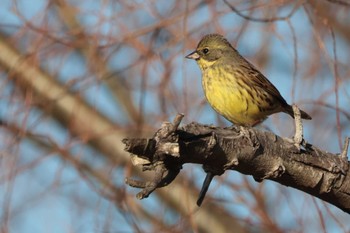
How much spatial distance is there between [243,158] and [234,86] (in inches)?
79.9

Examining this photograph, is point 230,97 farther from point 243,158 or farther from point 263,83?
point 243,158

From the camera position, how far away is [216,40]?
5516 mm

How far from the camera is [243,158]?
3.42 meters

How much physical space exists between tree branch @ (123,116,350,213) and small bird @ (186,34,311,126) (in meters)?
1.47

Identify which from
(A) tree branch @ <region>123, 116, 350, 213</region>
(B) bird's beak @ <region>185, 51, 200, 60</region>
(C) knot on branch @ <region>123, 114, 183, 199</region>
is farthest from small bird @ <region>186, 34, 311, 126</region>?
(C) knot on branch @ <region>123, 114, 183, 199</region>

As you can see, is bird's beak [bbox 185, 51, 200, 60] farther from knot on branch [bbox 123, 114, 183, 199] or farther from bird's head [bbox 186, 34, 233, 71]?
knot on branch [bbox 123, 114, 183, 199]

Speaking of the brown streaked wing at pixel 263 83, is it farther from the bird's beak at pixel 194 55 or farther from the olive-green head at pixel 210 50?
the bird's beak at pixel 194 55

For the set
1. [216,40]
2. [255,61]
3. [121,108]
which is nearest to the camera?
[216,40]

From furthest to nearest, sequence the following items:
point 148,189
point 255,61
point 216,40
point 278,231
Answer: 1. point 255,61
2. point 216,40
3. point 278,231
4. point 148,189

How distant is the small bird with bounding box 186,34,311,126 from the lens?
5289mm

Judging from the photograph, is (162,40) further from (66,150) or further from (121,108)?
(121,108)

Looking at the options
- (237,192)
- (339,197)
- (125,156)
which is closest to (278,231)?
(237,192)

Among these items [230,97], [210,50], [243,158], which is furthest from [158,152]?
[210,50]

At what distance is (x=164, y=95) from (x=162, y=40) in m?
0.59
